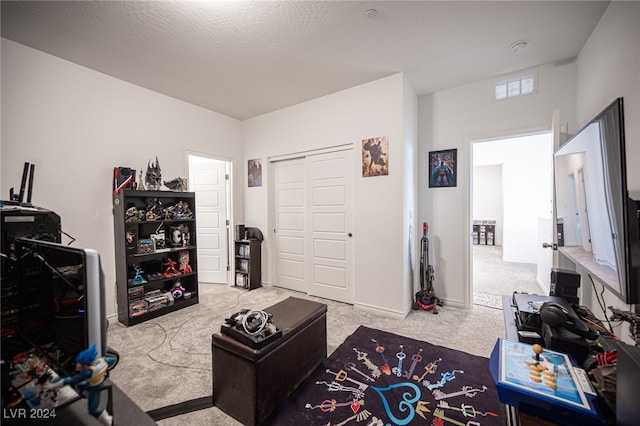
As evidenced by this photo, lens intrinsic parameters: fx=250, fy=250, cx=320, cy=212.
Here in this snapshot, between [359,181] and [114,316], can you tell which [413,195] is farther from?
[114,316]

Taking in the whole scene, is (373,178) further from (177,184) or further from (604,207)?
(177,184)

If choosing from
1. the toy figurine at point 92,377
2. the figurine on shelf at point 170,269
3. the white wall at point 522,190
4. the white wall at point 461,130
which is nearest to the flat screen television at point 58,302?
the toy figurine at point 92,377

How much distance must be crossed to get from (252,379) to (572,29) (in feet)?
Result: 12.5

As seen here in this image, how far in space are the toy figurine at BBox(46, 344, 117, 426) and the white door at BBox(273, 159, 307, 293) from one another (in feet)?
10.6

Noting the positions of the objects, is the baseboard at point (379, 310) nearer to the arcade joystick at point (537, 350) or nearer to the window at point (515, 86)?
the arcade joystick at point (537, 350)

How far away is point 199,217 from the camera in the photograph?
4.53 m

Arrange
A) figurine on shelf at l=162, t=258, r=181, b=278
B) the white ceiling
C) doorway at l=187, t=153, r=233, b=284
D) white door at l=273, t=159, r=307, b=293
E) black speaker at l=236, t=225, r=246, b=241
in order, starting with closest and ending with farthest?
1. the white ceiling
2. figurine on shelf at l=162, t=258, r=181, b=278
3. white door at l=273, t=159, r=307, b=293
4. black speaker at l=236, t=225, r=246, b=241
5. doorway at l=187, t=153, r=233, b=284

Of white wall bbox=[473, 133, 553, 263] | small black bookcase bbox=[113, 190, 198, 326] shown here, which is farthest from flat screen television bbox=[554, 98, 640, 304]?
white wall bbox=[473, 133, 553, 263]

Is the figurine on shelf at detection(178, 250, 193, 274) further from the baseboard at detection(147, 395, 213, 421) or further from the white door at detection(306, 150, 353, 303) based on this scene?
the baseboard at detection(147, 395, 213, 421)

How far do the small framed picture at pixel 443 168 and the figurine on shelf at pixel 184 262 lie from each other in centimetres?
357

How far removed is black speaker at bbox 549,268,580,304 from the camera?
1.57 metres

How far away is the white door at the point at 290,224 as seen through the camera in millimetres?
3982

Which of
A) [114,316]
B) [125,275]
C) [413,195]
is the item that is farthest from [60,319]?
[413,195]

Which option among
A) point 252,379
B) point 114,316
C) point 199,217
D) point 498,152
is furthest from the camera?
point 498,152
